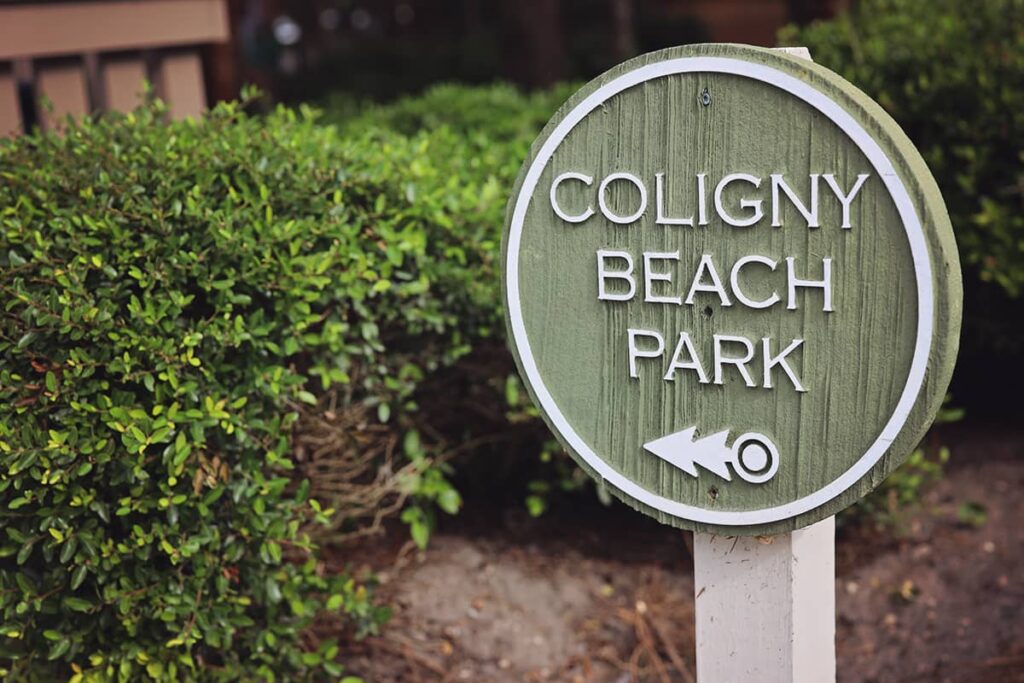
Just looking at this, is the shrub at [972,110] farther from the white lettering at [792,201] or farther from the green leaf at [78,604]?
the green leaf at [78,604]

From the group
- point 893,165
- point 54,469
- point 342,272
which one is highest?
point 893,165

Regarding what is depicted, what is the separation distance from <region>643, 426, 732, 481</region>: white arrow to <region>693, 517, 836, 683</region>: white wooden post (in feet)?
0.56

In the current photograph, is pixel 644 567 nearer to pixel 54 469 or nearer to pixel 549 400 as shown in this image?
pixel 549 400

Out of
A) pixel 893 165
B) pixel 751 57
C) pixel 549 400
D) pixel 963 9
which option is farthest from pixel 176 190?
pixel 963 9

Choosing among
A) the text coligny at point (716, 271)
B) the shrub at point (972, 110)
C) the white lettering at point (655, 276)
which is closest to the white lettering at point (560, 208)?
the text coligny at point (716, 271)

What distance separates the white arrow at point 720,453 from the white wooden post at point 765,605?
16cm

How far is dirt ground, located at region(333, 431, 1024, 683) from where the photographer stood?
327 centimetres

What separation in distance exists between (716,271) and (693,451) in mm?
340

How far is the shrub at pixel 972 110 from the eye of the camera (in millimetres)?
3654

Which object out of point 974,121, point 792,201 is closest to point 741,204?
point 792,201

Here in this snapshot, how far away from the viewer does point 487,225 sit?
3.23 metres

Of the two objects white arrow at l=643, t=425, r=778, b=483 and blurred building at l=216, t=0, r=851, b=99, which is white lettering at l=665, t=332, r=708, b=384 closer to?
white arrow at l=643, t=425, r=778, b=483

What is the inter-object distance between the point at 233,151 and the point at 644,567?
6.24 feet

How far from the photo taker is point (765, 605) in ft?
6.86
